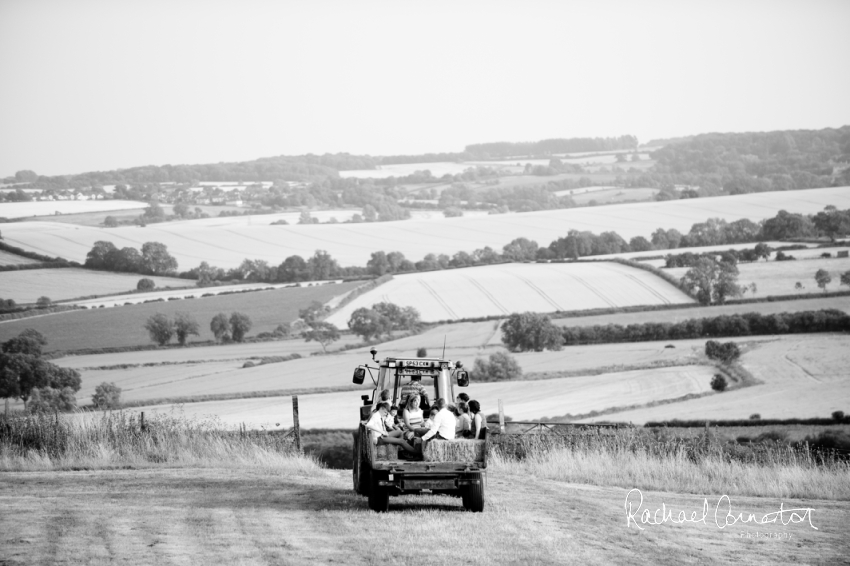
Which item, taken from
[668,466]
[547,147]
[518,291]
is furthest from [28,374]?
[547,147]

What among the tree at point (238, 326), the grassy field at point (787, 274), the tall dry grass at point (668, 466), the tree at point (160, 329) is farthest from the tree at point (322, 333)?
the tall dry grass at point (668, 466)

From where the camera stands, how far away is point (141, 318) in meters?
59.6

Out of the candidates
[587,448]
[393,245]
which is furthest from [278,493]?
[393,245]

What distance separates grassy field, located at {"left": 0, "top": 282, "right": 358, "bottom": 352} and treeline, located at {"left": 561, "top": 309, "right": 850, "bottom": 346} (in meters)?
19.2

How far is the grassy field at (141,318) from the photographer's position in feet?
178

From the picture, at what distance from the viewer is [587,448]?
853 inches

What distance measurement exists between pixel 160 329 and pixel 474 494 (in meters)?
47.4

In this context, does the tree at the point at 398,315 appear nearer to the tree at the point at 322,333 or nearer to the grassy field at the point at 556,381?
the grassy field at the point at 556,381

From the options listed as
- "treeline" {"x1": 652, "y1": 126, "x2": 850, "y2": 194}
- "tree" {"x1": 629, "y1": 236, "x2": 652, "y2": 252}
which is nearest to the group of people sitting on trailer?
"tree" {"x1": 629, "y1": 236, "x2": 652, "y2": 252}

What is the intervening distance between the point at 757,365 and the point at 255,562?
4477cm

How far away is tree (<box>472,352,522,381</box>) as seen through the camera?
52344 mm

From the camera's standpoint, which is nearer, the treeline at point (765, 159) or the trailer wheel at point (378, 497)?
the trailer wheel at point (378, 497)

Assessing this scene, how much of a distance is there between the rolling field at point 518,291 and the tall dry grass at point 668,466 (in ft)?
142

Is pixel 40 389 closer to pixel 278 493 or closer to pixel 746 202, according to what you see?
pixel 278 493
